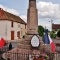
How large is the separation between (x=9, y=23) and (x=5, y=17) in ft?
5.77

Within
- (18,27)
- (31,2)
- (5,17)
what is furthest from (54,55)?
(18,27)

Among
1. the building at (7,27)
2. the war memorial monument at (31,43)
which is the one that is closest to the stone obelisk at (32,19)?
the war memorial monument at (31,43)

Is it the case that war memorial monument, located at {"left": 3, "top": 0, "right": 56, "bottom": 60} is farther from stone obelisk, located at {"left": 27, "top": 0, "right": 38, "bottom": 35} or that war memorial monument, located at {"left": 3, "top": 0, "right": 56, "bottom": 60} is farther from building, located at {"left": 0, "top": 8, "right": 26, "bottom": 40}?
building, located at {"left": 0, "top": 8, "right": 26, "bottom": 40}

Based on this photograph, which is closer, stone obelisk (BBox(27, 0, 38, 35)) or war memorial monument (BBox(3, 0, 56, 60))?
war memorial monument (BBox(3, 0, 56, 60))

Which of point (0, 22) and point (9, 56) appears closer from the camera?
point (9, 56)

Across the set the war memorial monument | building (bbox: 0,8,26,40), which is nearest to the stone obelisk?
the war memorial monument

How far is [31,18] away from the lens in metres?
18.8

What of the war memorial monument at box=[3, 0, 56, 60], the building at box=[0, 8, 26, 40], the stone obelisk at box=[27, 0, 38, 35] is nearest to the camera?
the war memorial monument at box=[3, 0, 56, 60]

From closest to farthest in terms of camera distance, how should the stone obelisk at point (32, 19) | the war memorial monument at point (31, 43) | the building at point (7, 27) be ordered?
the war memorial monument at point (31, 43)
the stone obelisk at point (32, 19)
the building at point (7, 27)

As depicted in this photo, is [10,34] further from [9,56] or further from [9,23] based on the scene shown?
[9,56]

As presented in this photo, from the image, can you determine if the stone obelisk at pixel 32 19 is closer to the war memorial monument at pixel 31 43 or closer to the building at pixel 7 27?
the war memorial monument at pixel 31 43

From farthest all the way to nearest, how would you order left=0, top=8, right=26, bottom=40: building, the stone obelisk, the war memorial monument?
left=0, top=8, right=26, bottom=40: building → the stone obelisk → the war memorial monument

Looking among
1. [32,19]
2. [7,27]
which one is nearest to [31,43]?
[32,19]

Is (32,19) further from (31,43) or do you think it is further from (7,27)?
(7,27)
